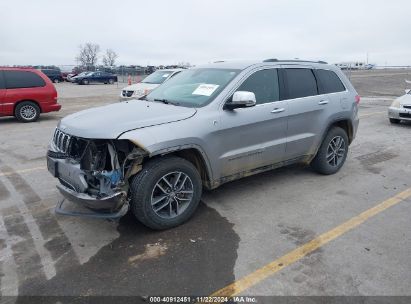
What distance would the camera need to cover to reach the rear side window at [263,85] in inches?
192

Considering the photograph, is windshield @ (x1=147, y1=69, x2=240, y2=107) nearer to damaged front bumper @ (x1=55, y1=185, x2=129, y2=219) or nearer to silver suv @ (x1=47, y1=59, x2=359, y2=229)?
silver suv @ (x1=47, y1=59, x2=359, y2=229)

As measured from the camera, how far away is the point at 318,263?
3547mm

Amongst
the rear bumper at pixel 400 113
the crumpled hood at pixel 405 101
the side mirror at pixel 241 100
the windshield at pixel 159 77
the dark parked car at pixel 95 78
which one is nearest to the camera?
the side mirror at pixel 241 100

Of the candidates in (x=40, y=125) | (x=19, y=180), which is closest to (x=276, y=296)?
(x=19, y=180)

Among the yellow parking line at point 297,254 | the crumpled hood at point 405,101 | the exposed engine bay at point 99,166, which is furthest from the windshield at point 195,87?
the crumpled hood at point 405,101

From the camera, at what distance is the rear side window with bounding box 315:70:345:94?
588 cm

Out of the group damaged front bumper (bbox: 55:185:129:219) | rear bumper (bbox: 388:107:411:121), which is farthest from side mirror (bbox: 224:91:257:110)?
rear bumper (bbox: 388:107:411:121)

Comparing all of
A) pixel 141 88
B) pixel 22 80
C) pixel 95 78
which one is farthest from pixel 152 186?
pixel 95 78

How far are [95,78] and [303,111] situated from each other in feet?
120

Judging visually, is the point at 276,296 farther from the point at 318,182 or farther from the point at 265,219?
the point at 318,182

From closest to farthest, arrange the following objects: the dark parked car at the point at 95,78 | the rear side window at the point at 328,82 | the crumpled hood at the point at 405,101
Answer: the rear side window at the point at 328,82, the crumpled hood at the point at 405,101, the dark parked car at the point at 95,78

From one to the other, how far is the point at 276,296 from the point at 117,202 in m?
1.71

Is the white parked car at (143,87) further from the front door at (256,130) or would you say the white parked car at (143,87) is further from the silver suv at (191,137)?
the front door at (256,130)

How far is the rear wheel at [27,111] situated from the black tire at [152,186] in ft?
30.5
